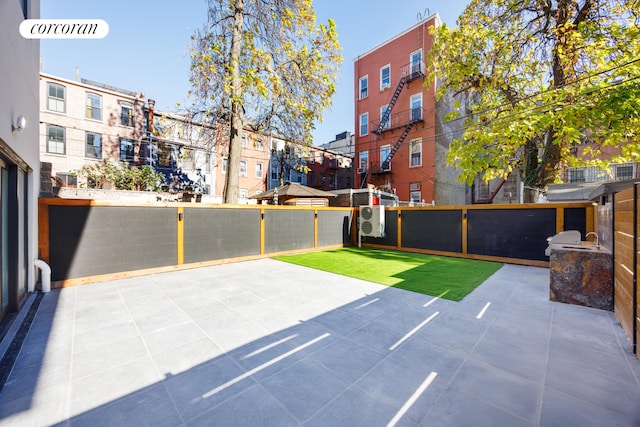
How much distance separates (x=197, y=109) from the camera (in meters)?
8.75

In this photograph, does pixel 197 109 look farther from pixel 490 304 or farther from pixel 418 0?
pixel 418 0

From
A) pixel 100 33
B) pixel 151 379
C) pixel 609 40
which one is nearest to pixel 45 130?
pixel 100 33

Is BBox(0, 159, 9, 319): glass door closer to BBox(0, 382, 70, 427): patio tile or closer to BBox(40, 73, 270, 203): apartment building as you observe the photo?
BBox(0, 382, 70, 427): patio tile

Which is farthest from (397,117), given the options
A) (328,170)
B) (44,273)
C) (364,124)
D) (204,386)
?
(204,386)

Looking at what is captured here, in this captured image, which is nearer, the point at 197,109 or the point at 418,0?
the point at 197,109

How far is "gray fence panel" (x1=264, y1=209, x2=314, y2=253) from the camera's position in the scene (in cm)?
802

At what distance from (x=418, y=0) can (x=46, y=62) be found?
1873cm

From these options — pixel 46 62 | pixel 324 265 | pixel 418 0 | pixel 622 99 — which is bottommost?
pixel 324 265

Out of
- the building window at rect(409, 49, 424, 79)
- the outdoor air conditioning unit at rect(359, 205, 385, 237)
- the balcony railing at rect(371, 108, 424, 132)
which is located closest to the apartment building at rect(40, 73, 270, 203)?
the balcony railing at rect(371, 108, 424, 132)

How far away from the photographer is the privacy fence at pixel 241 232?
4832 mm

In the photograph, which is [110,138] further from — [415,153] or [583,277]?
[583,277]

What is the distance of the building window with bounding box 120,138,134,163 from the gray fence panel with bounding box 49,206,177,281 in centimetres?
1418

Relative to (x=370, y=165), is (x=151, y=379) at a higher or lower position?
lower

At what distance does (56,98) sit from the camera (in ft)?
48.2
